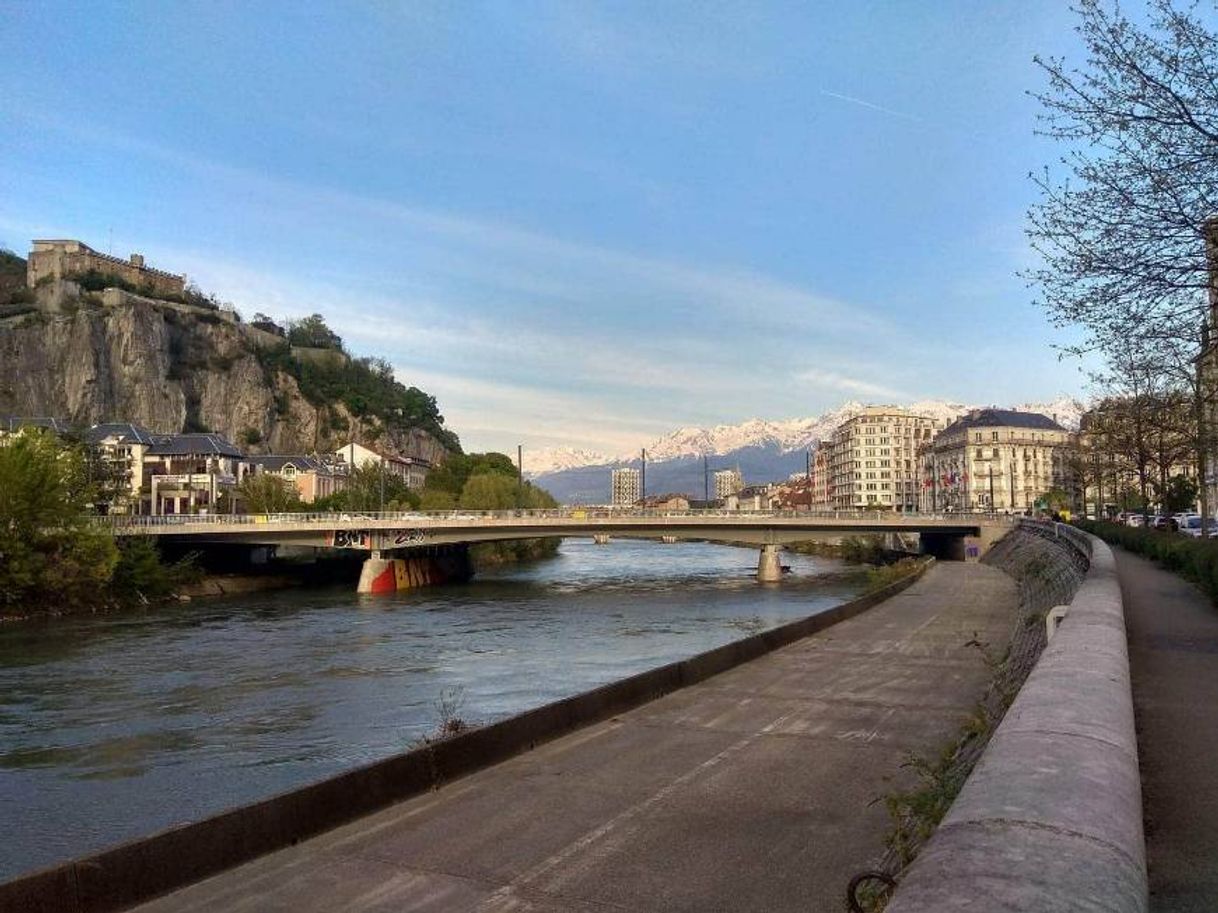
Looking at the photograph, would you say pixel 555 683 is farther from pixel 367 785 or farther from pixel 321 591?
pixel 321 591

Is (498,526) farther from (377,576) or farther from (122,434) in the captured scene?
(122,434)

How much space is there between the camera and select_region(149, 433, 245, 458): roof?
12206 cm

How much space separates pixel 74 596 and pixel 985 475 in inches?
5485

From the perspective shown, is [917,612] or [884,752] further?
[917,612]

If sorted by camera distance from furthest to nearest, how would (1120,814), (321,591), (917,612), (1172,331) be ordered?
(321,591) < (917,612) < (1172,331) < (1120,814)

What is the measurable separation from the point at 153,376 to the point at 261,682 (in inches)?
6209

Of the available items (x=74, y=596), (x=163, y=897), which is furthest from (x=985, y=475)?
(x=163, y=897)

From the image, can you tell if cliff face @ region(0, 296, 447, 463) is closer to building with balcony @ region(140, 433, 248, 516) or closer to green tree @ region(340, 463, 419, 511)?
building with balcony @ region(140, 433, 248, 516)

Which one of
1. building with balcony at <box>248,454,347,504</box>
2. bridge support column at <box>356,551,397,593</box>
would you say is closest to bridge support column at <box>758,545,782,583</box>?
bridge support column at <box>356,551,397,593</box>

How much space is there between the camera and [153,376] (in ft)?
551

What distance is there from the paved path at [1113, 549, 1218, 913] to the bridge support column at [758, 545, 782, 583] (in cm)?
5521

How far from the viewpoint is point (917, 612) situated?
31875 mm

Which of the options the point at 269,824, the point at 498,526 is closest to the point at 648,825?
the point at 269,824

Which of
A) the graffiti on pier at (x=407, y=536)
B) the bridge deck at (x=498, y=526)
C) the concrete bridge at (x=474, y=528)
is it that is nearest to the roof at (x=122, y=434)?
the concrete bridge at (x=474, y=528)
